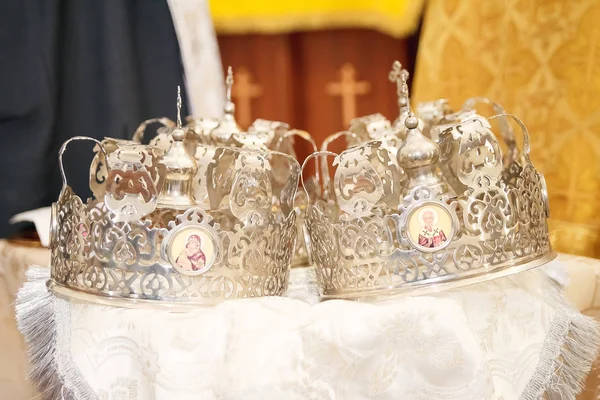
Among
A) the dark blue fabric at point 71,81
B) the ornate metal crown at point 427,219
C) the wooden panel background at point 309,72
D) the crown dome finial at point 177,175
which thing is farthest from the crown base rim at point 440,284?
the wooden panel background at point 309,72

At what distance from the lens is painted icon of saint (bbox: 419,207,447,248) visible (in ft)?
2.47

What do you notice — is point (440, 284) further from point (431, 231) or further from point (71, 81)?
point (71, 81)

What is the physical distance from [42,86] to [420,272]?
1015 millimetres

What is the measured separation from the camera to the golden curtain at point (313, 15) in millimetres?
1611

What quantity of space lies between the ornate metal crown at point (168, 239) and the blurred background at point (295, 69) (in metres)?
0.57

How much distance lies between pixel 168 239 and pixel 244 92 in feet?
3.27

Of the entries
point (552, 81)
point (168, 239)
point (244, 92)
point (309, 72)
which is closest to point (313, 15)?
point (309, 72)

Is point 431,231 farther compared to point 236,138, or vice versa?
point 236,138

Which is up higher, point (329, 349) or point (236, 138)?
point (236, 138)

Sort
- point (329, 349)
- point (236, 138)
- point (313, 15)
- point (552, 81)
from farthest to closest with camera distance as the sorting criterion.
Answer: point (313, 15) → point (552, 81) → point (236, 138) → point (329, 349)

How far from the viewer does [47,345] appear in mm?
804

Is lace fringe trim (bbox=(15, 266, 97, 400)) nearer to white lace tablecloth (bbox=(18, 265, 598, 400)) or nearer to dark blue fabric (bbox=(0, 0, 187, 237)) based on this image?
white lace tablecloth (bbox=(18, 265, 598, 400))

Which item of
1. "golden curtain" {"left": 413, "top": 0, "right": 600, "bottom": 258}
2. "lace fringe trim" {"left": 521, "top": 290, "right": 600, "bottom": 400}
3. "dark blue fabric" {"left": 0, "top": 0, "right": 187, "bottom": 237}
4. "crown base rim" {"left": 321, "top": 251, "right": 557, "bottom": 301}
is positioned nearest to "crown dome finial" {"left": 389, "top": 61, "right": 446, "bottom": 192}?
"crown base rim" {"left": 321, "top": 251, "right": 557, "bottom": 301}

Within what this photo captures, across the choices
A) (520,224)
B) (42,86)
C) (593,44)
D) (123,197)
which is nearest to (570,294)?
(520,224)
